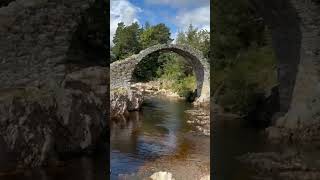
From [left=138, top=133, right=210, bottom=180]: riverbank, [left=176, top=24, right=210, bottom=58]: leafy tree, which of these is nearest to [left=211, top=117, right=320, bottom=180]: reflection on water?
[left=138, top=133, right=210, bottom=180]: riverbank

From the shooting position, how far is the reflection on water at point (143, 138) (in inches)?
149

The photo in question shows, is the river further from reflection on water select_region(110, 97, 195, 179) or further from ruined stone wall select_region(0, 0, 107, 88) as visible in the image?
ruined stone wall select_region(0, 0, 107, 88)

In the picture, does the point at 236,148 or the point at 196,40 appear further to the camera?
the point at 196,40

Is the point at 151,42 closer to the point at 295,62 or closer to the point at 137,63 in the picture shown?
the point at 137,63

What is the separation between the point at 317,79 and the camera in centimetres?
395

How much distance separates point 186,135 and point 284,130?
98 cm

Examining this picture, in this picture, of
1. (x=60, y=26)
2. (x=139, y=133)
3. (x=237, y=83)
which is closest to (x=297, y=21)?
(x=237, y=83)

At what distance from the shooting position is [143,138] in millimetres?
4129

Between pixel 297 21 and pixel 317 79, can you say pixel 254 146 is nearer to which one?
pixel 317 79

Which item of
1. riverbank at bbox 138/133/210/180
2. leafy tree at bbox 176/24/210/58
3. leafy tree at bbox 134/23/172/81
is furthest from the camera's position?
leafy tree at bbox 176/24/210/58

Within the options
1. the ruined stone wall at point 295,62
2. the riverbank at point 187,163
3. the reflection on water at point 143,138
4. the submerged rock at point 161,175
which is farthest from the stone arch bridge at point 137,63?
the submerged rock at point 161,175

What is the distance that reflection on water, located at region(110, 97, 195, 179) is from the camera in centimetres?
378

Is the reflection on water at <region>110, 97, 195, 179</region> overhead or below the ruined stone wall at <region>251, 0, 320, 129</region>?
below

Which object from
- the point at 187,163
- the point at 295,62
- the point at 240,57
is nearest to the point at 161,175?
the point at 187,163
